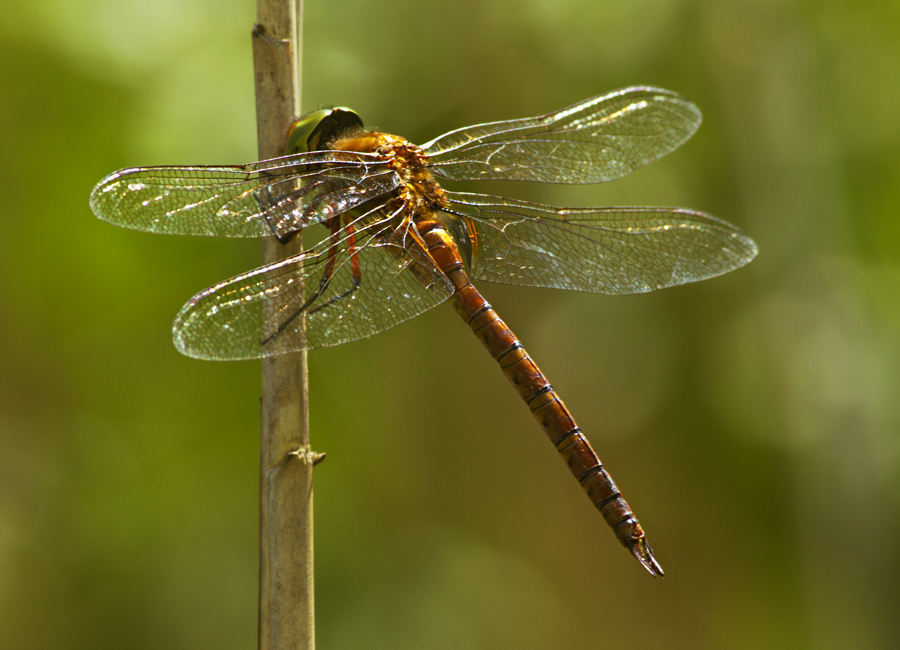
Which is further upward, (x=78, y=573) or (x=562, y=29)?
(x=562, y=29)

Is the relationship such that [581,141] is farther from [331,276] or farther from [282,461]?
[282,461]

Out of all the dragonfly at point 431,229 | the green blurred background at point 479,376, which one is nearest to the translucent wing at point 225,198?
the dragonfly at point 431,229

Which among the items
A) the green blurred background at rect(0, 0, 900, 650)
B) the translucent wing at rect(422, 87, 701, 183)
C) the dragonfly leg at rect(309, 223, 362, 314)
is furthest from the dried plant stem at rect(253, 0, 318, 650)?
the green blurred background at rect(0, 0, 900, 650)

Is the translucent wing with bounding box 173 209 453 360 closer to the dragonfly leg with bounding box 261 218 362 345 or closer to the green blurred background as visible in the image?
the dragonfly leg with bounding box 261 218 362 345

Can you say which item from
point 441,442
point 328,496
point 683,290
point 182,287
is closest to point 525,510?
point 441,442

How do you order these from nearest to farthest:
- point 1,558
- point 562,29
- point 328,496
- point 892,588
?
point 1,558 → point 328,496 → point 892,588 → point 562,29

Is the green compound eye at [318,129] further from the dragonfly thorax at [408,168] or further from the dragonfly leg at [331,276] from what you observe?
the dragonfly leg at [331,276]

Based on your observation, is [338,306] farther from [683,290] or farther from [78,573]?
[683,290]

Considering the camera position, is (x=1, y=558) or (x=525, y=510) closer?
(x=1, y=558)
